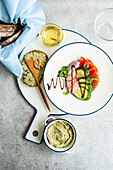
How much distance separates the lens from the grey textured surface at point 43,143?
1539 mm

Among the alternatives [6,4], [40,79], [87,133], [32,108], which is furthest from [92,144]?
[6,4]

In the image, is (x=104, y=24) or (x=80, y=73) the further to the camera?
(x=104, y=24)

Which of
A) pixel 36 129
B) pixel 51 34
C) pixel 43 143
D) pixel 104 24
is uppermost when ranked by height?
pixel 51 34

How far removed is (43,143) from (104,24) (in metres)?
1.03

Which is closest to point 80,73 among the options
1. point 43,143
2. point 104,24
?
point 104,24

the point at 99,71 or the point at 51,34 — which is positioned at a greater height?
the point at 51,34

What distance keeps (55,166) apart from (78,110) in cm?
47

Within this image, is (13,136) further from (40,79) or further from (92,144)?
(92,144)

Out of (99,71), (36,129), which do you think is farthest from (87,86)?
(36,129)

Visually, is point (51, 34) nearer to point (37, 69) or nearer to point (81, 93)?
point (37, 69)

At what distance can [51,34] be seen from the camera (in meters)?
1.53

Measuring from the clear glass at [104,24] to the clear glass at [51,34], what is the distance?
0.29 metres

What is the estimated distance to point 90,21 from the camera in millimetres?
1581

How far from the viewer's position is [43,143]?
153 cm
